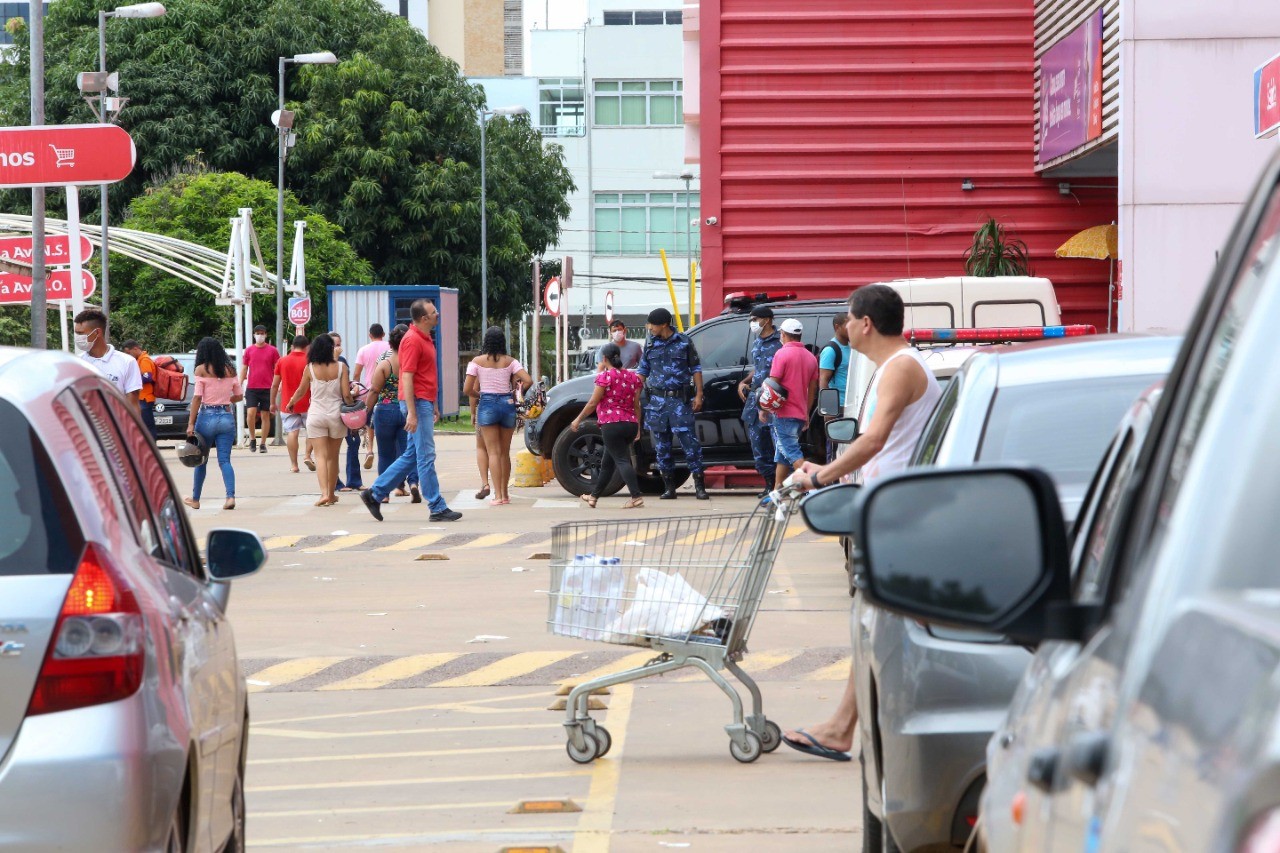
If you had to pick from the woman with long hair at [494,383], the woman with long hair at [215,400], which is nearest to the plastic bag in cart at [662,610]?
the woman with long hair at [494,383]

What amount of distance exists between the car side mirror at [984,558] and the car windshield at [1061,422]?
258 centimetres

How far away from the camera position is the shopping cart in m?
6.49

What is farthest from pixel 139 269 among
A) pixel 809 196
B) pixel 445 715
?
pixel 445 715

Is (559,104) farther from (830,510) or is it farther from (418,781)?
(830,510)

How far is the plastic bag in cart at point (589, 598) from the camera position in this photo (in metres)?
6.64

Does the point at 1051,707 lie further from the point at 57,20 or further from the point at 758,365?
the point at 57,20

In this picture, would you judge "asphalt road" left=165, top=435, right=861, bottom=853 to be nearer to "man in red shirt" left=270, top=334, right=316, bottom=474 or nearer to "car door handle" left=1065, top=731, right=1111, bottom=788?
"car door handle" left=1065, top=731, right=1111, bottom=788

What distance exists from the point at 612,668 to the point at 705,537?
8.55ft

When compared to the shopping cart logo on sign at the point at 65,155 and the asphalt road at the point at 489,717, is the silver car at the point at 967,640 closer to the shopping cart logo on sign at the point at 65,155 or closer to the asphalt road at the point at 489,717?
the asphalt road at the point at 489,717

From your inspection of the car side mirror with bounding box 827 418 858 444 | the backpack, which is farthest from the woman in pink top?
the car side mirror with bounding box 827 418 858 444

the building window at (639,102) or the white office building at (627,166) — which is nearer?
the white office building at (627,166)

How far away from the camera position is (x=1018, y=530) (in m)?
2.01

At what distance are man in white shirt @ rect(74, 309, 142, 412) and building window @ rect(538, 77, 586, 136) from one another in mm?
65234

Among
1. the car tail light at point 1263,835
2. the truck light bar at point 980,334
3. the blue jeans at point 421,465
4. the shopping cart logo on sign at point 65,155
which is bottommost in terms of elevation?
the blue jeans at point 421,465
